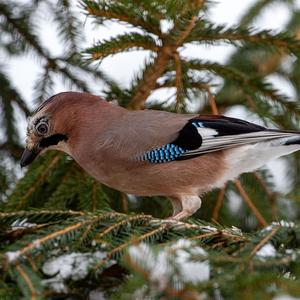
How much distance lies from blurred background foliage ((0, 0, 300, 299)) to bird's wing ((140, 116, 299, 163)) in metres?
0.22

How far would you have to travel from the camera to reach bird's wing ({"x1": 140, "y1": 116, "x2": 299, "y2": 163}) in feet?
11.9

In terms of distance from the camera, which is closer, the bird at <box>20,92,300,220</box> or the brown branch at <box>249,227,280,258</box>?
the brown branch at <box>249,227,280,258</box>

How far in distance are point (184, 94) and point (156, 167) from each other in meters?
0.48

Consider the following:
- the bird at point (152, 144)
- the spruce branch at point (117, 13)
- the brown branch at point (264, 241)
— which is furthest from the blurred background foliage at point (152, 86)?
the brown branch at point (264, 241)

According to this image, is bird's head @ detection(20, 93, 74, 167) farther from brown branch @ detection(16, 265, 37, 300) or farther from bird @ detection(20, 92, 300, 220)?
brown branch @ detection(16, 265, 37, 300)

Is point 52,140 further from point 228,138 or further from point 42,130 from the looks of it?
point 228,138

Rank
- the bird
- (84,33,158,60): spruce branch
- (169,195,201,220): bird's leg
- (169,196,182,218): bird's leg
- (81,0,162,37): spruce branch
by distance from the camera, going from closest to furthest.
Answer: (81,0,162,37): spruce branch
(84,33,158,60): spruce branch
the bird
(169,195,201,220): bird's leg
(169,196,182,218): bird's leg

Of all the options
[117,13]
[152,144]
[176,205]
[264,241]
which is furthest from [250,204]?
[264,241]

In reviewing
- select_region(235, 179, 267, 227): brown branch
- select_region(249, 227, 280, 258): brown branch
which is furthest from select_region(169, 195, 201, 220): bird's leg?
select_region(249, 227, 280, 258): brown branch

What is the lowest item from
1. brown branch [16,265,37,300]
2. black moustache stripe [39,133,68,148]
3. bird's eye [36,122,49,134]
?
brown branch [16,265,37,300]

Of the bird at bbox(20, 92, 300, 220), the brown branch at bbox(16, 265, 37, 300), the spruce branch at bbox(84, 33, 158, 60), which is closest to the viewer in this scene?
the brown branch at bbox(16, 265, 37, 300)

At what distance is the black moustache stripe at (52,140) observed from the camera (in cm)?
362

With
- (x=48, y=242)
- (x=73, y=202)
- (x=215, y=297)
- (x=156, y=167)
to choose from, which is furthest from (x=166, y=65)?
(x=215, y=297)

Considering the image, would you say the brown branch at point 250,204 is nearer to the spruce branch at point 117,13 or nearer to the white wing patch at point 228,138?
the white wing patch at point 228,138
